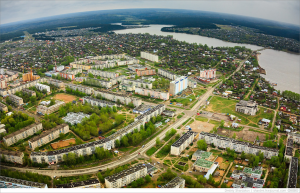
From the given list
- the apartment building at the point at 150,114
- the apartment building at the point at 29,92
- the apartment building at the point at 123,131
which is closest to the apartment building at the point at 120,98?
the apartment building at the point at 150,114


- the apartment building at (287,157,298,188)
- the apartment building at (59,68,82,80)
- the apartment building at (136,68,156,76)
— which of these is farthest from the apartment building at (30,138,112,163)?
the apartment building at (136,68,156,76)

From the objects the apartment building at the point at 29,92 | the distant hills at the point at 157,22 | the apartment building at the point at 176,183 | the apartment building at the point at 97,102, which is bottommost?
the apartment building at the point at 176,183

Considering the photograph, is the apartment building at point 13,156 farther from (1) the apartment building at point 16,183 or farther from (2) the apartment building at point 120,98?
(2) the apartment building at point 120,98

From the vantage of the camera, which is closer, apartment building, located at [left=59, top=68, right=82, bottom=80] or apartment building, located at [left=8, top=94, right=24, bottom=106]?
apartment building, located at [left=8, top=94, right=24, bottom=106]

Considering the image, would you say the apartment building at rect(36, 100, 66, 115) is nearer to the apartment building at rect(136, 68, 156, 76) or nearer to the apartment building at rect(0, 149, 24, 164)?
the apartment building at rect(0, 149, 24, 164)

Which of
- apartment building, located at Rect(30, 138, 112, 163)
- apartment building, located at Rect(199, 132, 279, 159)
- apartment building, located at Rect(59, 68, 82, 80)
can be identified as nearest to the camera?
apartment building, located at Rect(30, 138, 112, 163)

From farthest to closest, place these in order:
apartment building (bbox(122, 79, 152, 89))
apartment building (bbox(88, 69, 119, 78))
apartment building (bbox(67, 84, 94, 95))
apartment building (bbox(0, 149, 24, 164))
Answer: apartment building (bbox(88, 69, 119, 78)) < apartment building (bbox(122, 79, 152, 89)) < apartment building (bbox(67, 84, 94, 95)) < apartment building (bbox(0, 149, 24, 164))

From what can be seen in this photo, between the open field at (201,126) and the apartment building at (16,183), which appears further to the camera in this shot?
the open field at (201,126)

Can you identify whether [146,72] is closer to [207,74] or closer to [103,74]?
[103,74]
